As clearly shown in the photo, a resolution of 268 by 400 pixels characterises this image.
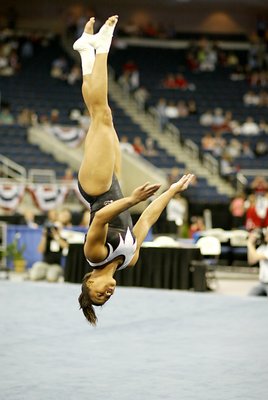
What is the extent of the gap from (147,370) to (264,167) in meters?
16.9

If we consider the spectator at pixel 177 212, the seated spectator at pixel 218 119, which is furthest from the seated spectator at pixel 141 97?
the spectator at pixel 177 212

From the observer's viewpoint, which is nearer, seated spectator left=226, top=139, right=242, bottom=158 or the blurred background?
the blurred background

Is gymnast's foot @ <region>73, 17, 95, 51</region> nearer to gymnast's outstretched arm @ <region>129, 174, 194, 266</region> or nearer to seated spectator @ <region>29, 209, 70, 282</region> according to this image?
gymnast's outstretched arm @ <region>129, 174, 194, 266</region>

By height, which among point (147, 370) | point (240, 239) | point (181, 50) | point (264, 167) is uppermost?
point (181, 50)

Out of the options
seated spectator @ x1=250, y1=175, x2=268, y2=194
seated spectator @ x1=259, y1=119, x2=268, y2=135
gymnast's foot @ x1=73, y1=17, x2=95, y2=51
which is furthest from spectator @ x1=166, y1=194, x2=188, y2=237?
gymnast's foot @ x1=73, y1=17, x2=95, y2=51

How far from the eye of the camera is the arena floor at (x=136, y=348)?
646 cm

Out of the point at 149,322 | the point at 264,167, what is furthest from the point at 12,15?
the point at 149,322

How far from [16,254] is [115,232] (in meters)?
9.36

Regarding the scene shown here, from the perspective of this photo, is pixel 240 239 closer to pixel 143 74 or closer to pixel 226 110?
pixel 226 110

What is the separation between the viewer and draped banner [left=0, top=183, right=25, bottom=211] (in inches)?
742

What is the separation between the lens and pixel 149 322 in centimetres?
982

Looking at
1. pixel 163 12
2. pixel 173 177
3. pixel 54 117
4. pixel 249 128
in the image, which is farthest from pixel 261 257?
pixel 163 12

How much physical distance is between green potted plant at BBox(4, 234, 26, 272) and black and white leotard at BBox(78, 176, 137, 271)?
8.94 metres

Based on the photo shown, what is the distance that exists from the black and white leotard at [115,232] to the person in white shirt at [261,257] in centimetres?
511
